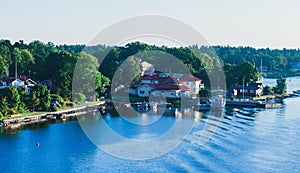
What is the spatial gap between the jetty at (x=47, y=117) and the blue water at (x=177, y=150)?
4.06 ft

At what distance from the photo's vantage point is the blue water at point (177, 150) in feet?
Result: 45.0

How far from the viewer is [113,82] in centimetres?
3241

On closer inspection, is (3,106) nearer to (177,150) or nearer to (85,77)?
(85,77)

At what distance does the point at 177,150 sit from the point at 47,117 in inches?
369

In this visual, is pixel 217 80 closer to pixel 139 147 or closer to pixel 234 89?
pixel 234 89

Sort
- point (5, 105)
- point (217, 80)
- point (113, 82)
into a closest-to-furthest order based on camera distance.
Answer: point (5, 105) < point (113, 82) < point (217, 80)

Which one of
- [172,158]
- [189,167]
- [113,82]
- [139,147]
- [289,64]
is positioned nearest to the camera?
[189,167]

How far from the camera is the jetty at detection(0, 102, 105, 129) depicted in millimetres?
20156

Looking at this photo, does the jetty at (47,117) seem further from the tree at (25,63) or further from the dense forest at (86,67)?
the tree at (25,63)

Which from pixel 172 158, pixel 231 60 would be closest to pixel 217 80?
pixel 172 158

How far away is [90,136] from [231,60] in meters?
50.6

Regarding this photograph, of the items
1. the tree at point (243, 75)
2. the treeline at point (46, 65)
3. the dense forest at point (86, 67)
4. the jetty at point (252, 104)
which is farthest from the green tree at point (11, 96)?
the tree at point (243, 75)

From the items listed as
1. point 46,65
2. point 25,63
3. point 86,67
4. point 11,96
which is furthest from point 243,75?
point 11,96

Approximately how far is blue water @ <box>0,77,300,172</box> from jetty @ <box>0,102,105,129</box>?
4.06 ft
